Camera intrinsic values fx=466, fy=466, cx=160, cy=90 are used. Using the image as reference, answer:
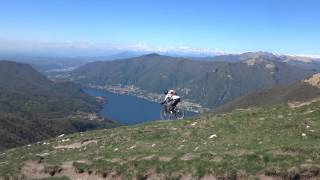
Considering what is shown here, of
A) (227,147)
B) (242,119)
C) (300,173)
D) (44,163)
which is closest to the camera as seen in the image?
(300,173)

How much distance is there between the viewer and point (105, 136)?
118 feet

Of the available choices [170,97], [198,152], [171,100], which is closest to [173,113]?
[171,100]

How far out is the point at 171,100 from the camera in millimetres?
44406

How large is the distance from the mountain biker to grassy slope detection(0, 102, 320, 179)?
26.5 feet

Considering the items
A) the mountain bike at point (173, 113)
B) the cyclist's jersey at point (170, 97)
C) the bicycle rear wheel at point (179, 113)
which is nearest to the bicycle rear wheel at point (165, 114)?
the mountain bike at point (173, 113)

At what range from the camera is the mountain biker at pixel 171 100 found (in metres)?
44.1

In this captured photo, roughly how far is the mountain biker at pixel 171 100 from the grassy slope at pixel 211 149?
808cm

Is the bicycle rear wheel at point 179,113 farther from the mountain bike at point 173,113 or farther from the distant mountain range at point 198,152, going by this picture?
the distant mountain range at point 198,152

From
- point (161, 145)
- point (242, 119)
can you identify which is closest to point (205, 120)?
point (242, 119)

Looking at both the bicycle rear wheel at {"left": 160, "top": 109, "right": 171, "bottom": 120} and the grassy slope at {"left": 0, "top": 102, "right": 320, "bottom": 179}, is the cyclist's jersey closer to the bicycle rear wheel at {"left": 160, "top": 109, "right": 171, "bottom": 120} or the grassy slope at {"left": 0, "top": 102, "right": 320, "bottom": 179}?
the bicycle rear wheel at {"left": 160, "top": 109, "right": 171, "bottom": 120}

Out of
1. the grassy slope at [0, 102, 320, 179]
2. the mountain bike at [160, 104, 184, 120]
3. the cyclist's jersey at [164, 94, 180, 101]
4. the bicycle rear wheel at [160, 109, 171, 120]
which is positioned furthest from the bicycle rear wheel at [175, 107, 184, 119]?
the grassy slope at [0, 102, 320, 179]

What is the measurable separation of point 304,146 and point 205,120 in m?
12.3

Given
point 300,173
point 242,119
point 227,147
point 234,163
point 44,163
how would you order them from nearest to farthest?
point 300,173
point 234,163
point 227,147
point 44,163
point 242,119

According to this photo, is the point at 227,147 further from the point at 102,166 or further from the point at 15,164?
the point at 15,164
